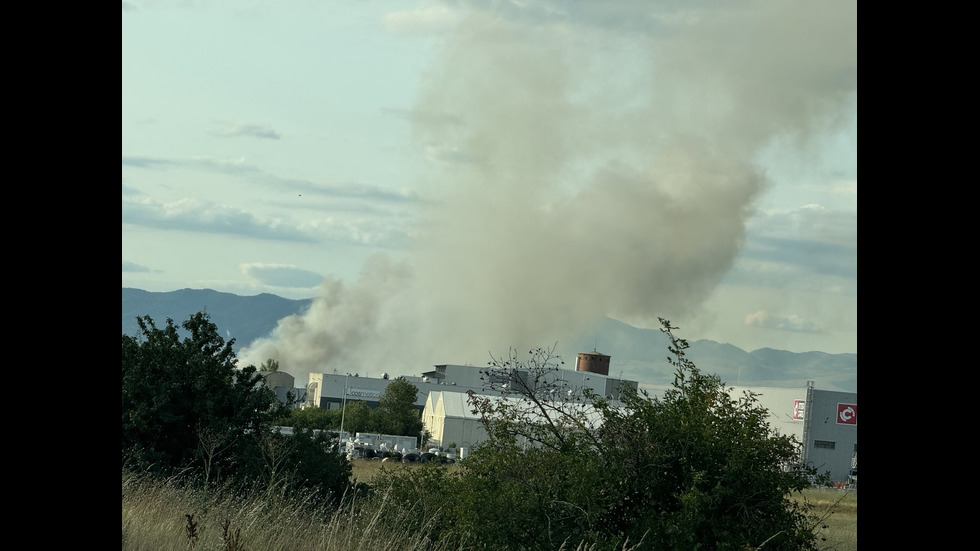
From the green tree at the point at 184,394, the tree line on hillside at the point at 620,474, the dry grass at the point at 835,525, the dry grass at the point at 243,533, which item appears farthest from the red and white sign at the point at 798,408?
the dry grass at the point at 243,533

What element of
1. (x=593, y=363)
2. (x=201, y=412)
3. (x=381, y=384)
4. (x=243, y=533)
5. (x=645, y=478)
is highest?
(x=243, y=533)

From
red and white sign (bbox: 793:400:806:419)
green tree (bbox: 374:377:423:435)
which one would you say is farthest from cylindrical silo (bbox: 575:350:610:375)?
red and white sign (bbox: 793:400:806:419)

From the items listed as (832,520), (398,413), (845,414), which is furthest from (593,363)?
(832,520)

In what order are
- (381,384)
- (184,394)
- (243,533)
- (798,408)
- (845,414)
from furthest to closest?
(381,384) < (798,408) < (845,414) < (184,394) < (243,533)

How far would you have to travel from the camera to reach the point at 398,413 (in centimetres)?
9044

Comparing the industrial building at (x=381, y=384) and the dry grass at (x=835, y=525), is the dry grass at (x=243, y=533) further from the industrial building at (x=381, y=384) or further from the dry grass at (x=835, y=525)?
the industrial building at (x=381, y=384)

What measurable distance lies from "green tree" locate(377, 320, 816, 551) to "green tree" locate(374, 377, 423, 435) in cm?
7588

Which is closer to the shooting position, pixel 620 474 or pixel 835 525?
pixel 620 474

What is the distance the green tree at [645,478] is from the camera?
11.1 m

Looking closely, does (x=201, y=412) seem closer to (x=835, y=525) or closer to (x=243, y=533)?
(x=243, y=533)

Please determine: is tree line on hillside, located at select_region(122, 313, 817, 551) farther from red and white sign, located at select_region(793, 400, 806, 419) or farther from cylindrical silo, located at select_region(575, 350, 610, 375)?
cylindrical silo, located at select_region(575, 350, 610, 375)

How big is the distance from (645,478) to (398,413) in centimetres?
8064

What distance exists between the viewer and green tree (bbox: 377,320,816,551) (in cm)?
1109

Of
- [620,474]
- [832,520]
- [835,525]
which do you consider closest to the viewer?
[620,474]
